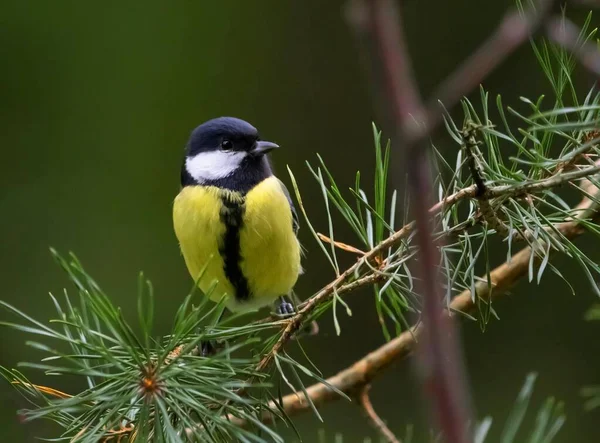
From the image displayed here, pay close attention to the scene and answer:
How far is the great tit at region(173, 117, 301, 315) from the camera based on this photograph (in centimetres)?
99

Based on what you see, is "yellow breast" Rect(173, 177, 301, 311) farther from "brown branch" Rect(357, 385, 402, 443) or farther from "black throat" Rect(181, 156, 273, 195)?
"brown branch" Rect(357, 385, 402, 443)

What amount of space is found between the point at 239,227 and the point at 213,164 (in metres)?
0.14

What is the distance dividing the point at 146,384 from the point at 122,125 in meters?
1.55

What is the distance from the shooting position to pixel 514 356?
70.5 inches

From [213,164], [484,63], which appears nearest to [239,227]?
[213,164]

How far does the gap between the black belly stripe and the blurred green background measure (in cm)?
86

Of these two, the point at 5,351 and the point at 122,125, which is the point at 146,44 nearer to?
the point at 122,125

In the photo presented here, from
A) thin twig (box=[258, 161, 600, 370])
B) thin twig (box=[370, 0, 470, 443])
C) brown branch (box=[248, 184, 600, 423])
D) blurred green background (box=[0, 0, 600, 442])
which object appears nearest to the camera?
thin twig (box=[370, 0, 470, 443])

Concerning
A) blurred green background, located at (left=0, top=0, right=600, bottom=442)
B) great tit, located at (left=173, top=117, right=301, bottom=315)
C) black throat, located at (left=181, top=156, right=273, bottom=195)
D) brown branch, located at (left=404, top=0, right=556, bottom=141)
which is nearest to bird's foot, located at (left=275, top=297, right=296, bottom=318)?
great tit, located at (left=173, top=117, right=301, bottom=315)

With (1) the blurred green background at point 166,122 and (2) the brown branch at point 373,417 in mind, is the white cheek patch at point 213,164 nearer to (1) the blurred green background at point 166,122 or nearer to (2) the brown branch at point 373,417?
(2) the brown branch at point 373,417

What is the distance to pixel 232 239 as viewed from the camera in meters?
0.98

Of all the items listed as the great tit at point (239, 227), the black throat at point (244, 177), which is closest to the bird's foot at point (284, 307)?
the great tit at point (239, 227)

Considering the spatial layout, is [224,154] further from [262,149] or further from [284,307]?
[284,307]

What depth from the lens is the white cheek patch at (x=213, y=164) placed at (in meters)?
1.07
